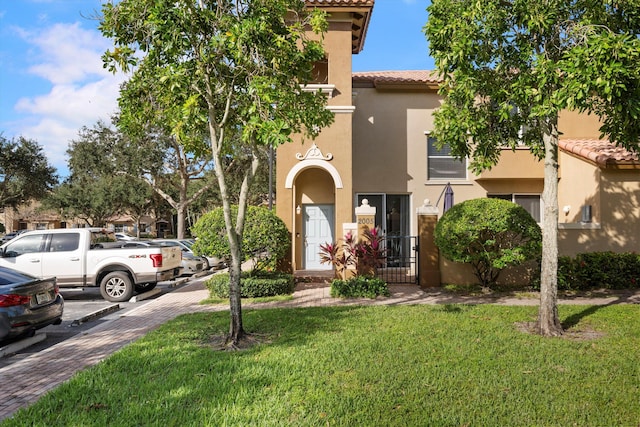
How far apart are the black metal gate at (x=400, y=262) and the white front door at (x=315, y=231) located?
2.03 meters

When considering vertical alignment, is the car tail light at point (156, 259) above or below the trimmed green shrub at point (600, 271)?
above

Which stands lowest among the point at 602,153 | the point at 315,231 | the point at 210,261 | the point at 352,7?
the point at 210,261

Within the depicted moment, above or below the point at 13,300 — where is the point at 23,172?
above

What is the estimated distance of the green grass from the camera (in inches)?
165

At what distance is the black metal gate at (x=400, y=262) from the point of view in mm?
13399

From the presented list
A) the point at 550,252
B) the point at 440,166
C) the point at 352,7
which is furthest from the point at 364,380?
the point at 440,166

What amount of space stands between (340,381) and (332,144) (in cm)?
940

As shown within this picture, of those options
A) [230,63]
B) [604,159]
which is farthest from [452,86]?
[604,159]

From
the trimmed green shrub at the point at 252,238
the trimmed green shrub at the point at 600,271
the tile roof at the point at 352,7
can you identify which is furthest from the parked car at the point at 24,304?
the trimmed green shrub at the point at 600,271

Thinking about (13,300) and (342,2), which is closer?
(13,300)

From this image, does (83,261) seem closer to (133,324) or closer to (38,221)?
(133,324)

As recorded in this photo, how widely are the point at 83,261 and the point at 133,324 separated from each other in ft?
13.0

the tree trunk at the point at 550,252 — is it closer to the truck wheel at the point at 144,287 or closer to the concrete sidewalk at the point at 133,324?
the concrete sidewalk at the point at 133,324

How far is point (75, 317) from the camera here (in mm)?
9703
